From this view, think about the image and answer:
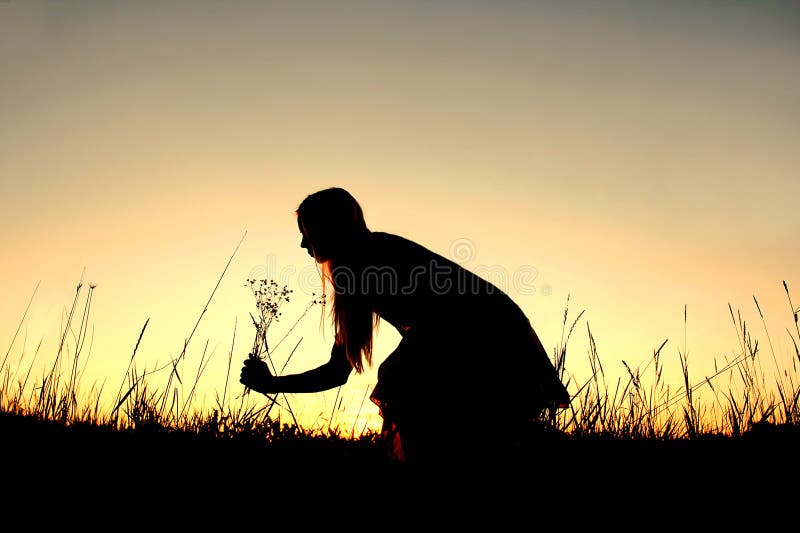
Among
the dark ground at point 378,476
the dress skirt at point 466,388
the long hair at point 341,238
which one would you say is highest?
the long hair at point 341,238

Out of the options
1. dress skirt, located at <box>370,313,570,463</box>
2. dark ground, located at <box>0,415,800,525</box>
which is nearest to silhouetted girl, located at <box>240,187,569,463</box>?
dress skirt, located at <box>370,313,570,463</box>

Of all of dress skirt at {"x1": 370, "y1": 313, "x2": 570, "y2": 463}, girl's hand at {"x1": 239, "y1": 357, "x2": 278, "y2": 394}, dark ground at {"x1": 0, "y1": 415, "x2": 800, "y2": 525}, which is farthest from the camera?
girl's hand at {"x1": 239, "y1": 357, "x2": 278, "y2": 394}

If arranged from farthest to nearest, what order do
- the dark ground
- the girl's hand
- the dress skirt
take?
the girl's hand
the dress skirt
the dark ground

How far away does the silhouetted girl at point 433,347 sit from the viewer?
2320mm

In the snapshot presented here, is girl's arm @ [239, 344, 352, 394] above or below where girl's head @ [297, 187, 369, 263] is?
below

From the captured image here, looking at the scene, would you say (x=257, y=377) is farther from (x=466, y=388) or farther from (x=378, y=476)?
(x=466, y=388)

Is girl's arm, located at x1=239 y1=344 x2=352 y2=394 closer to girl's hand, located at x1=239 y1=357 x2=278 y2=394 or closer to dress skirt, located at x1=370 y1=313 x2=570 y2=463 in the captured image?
girl's hand, located at x1=239 y1=357 x2=278 y2=394

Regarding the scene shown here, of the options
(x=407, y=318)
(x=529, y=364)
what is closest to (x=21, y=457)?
(x=407, y=318)

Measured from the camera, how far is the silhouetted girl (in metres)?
2.32

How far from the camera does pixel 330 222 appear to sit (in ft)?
8.27

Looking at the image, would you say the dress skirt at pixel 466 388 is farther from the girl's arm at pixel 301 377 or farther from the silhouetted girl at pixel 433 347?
the girl's arm at pixel 301 377

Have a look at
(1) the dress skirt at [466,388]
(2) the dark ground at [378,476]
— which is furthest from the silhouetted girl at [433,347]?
(2) the dark ground at [378,476]

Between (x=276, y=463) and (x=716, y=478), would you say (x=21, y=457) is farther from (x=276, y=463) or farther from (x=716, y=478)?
(x=716, y=478)

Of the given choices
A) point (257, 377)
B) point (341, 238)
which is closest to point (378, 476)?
point (257, 377)
